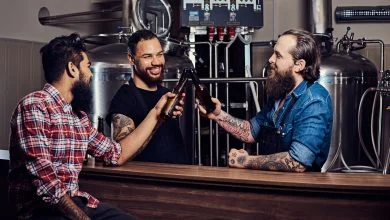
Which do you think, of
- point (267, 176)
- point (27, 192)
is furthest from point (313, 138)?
point (27, 192)

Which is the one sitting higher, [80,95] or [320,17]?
[320,17]

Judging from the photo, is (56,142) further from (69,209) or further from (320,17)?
(320,17)

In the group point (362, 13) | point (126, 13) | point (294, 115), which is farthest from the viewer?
point (362, 13)

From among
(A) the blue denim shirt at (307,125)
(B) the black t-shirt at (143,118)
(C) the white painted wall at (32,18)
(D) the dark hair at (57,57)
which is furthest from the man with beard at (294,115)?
(C) the white painted wall at (32,18)

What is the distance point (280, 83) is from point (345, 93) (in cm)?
182

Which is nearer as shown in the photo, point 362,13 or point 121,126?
point 121,126

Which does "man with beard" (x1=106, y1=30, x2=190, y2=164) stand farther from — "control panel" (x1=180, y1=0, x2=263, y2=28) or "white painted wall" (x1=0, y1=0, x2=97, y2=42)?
"white painted wall" (x1=0, y1=0, x2=97, y2=42)

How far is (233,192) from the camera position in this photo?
91.1 inches

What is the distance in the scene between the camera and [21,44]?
16.6 ft

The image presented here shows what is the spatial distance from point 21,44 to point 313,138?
3.31 metres

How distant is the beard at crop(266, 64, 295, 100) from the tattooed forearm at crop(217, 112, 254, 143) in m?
0.31

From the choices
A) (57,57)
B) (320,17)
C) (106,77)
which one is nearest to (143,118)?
(57,57)

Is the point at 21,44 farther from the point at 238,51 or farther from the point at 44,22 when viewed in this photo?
the point at 238,51

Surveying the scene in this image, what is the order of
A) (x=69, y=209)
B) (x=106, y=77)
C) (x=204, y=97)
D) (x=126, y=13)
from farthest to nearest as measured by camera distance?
(x=126, y=13)
(x=106, y=77)
(x=204, y=97)
(x=69, y=209)
